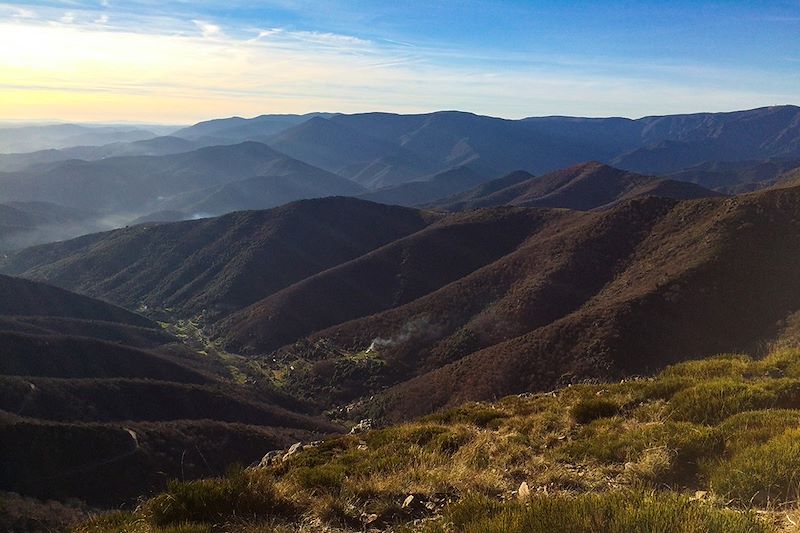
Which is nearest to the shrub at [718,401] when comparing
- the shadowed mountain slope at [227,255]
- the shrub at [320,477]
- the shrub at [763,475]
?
the shrub at [763,475]

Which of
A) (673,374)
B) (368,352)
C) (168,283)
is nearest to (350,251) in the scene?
(168,283)

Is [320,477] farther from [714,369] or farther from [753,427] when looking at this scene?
[714,369]

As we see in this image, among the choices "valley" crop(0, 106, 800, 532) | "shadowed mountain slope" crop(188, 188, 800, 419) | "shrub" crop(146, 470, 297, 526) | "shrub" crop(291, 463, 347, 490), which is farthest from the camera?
"shadowed mountain slope" crop(188, 188, 800, 419)

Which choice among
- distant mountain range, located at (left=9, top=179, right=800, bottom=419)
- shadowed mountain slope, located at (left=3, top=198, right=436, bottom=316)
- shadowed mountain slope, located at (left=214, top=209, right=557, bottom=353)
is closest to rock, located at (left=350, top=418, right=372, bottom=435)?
distant mountain range, located at (left=9, top=179, right=800, bottom=419)

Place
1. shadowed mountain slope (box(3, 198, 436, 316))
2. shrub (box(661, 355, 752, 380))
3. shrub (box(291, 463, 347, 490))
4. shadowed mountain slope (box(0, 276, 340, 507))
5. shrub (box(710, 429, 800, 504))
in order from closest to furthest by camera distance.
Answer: shrub (box(710, 429, 800, 504)), shrub (box(291, 463, 347, 490)), shrub (box(661, 355, 752, 380)), shadowed mountain slope (box(0, 276, 340, 507)), shadowed mountain slope (box(3, 198, 436, 316))

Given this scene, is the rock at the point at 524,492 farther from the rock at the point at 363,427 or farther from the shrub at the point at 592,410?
the rock at the point at 363,427

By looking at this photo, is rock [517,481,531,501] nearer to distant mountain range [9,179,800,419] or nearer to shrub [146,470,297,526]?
shrub [146,470,297,526]

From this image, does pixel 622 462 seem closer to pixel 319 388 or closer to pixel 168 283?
pixel 319 388

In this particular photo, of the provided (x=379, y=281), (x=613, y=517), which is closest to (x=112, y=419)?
(x=613, y=517)
